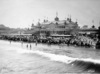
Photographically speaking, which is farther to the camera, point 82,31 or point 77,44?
point 82,31

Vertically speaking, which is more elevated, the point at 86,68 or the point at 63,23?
the point at 63,23

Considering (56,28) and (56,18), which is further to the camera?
(56,18)

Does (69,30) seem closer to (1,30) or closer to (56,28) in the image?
(56,28)

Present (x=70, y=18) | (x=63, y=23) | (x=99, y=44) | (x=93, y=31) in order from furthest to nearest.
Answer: (x=70, y=18) → (x=63, y=23) → (x=93, y=31) → (x=99, y=44)

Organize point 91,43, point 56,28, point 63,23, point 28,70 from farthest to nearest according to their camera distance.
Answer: point 63,23, point 56,28, point 91,43, point 28,70

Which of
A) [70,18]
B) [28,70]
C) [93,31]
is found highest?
[70,18]

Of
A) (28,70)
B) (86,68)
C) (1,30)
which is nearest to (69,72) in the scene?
(86,68)

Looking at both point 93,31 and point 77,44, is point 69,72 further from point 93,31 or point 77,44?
point 93,31

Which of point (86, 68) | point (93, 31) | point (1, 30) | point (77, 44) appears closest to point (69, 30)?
point (93, 31)

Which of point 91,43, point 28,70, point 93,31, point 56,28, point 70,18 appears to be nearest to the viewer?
point 28,70
